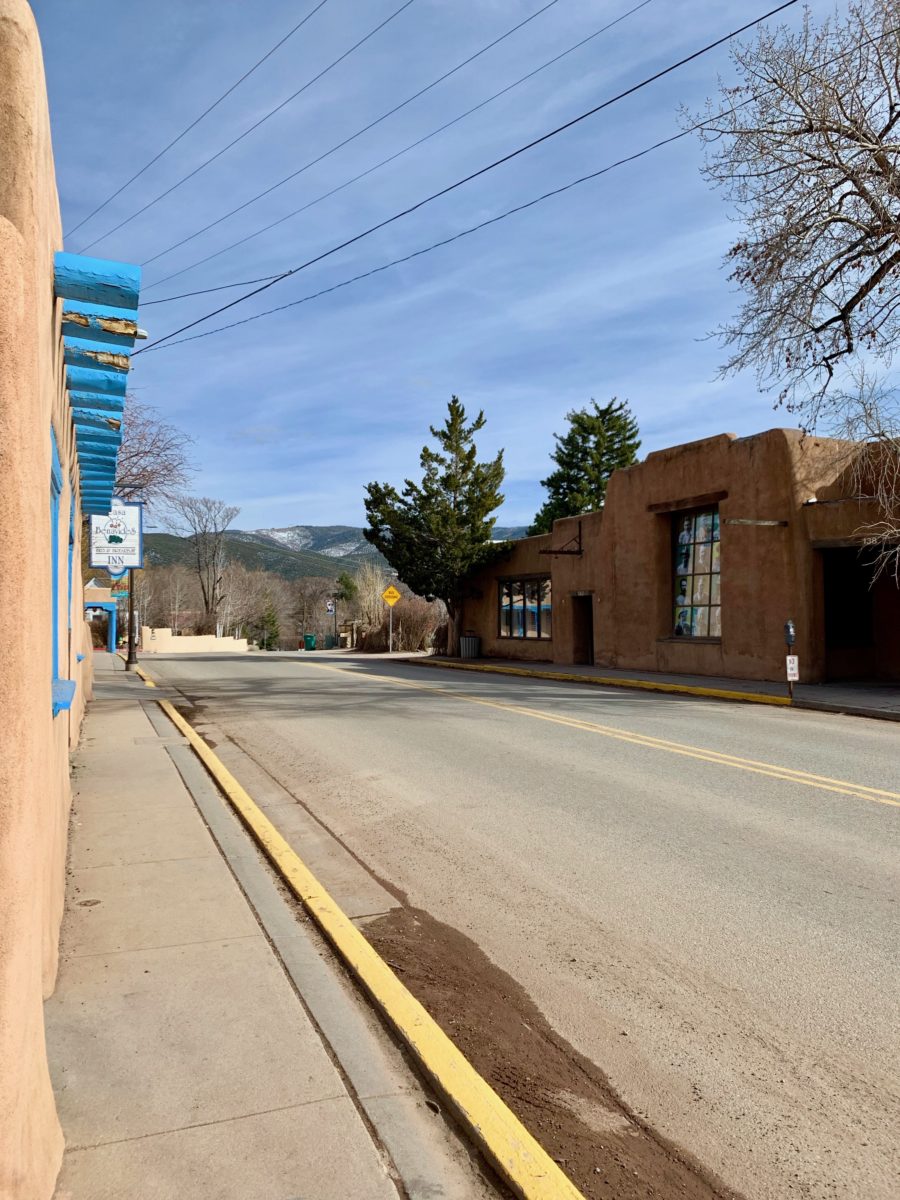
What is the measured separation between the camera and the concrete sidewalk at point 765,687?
47.9ft

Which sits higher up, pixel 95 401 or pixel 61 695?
pixel 95 401

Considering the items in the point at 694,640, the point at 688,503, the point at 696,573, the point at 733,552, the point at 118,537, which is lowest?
the point at 694,640

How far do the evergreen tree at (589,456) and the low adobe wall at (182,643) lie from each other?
2210 cm

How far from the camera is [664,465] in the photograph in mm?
21719

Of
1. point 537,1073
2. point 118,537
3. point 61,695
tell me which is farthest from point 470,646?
point 537,1073

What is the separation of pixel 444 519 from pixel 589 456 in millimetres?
24581

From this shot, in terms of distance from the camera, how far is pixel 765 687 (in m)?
17.5

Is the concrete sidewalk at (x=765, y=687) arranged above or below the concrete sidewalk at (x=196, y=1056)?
above

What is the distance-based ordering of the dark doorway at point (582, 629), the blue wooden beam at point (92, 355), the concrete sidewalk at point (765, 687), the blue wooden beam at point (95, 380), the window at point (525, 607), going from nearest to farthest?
the blue wooden beam at point (92, 355) < the blue wooden beam at point (95, 380) < the concrete sidewalk at point (765, 687) < the dark doorway at point (582, 629) < the window at point (525, 607)

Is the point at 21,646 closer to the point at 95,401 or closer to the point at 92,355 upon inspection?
the point at 92,355

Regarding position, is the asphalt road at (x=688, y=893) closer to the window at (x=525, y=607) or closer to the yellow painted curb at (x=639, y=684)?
the yellow painted curb at (x=639, y=684)

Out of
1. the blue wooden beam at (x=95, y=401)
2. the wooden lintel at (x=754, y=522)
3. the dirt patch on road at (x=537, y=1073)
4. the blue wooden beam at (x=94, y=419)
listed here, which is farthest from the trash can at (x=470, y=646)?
the dirt patch on road at (x=537, y=1073)

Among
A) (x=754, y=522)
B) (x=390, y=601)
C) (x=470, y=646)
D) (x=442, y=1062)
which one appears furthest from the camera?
(x=390, y=601)

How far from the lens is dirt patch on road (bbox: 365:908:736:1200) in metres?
2.80
